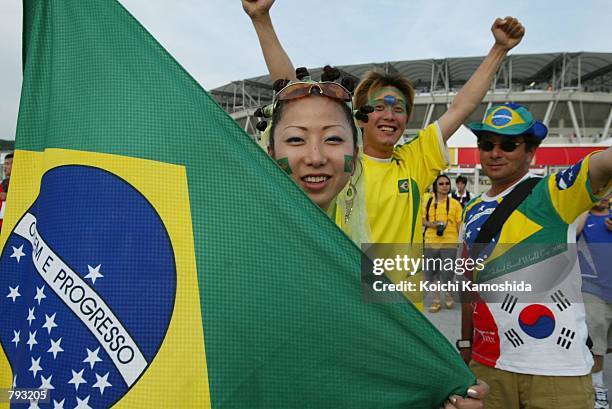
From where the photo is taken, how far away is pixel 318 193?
1482mm

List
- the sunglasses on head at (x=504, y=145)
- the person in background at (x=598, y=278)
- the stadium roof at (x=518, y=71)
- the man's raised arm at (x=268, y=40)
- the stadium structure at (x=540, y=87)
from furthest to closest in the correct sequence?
the stadium structure at (x=540, y=87)
the stadium roof at (x=518, y=71)
the person in background at (x=598, y=278)
the sunglasses on head at (x=504, y=145)
the man's raised arm at (x=268, y=40)

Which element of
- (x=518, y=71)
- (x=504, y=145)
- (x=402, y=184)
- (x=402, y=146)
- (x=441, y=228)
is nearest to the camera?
(x=504, y=145)

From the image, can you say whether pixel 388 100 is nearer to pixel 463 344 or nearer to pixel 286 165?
pixel 286 165

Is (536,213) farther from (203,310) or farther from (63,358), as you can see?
(63,358)

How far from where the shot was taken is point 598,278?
12.4 ft

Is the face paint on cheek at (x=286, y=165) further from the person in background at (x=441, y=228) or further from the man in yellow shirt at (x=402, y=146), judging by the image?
the person in background at (x=441, y=228)

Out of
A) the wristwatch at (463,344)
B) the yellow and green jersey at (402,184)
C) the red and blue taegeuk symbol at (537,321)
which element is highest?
the yellow and green jersey at (402,184)

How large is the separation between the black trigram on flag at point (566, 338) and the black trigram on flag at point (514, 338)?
0.50ft

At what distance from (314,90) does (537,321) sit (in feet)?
4.79

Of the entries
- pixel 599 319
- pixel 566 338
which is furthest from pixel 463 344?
pixel 599 319

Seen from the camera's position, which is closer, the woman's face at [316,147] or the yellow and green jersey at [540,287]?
the woman's face at [316,147]

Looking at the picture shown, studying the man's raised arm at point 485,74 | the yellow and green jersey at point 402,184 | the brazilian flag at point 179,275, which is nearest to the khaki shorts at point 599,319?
→ the yellow and green jersey at point 402,184

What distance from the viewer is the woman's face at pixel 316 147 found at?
1463mm

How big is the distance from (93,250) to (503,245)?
1798 mm
